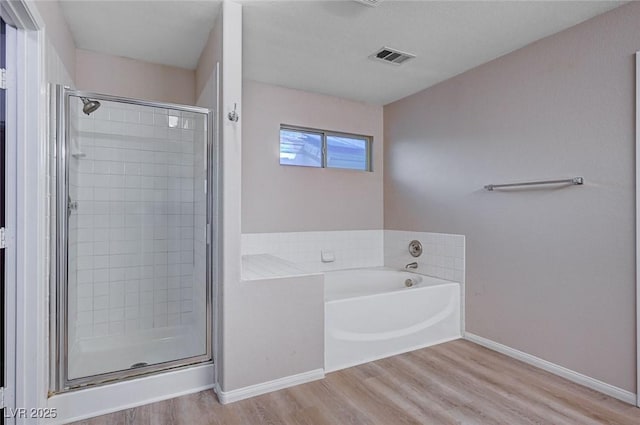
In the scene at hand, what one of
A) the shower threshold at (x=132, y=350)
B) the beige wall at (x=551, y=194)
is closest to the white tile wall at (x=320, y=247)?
the beige wall at (x=551, y=194)

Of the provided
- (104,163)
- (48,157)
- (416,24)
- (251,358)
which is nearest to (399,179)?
(416,24)

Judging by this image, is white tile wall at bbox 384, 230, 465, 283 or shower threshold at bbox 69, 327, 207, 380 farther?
white tile wall at bbox 384, 230, 465, 283

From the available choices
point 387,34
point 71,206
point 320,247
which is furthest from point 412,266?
point 71,206

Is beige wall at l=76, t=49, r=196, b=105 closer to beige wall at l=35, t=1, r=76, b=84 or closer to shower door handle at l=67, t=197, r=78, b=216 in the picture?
beige wall at l=35, t=1, r=76, b=84

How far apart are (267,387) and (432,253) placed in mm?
2023

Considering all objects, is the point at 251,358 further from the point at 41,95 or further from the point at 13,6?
the point at 13,6

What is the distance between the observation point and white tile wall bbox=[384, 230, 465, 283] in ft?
10.2

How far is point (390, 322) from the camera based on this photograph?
2695 mm

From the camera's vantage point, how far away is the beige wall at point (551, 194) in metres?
→ 2.06

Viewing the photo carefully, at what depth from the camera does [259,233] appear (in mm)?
3334

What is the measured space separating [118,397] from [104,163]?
170 centimetres

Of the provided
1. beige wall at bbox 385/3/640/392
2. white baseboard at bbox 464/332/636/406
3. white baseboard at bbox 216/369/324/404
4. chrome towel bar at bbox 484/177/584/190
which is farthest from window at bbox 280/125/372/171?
white baseboard at bbox 464/332/636/406

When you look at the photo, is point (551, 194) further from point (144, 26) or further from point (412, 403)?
point (144, 26)

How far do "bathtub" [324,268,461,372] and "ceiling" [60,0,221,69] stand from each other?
83.5 inches
